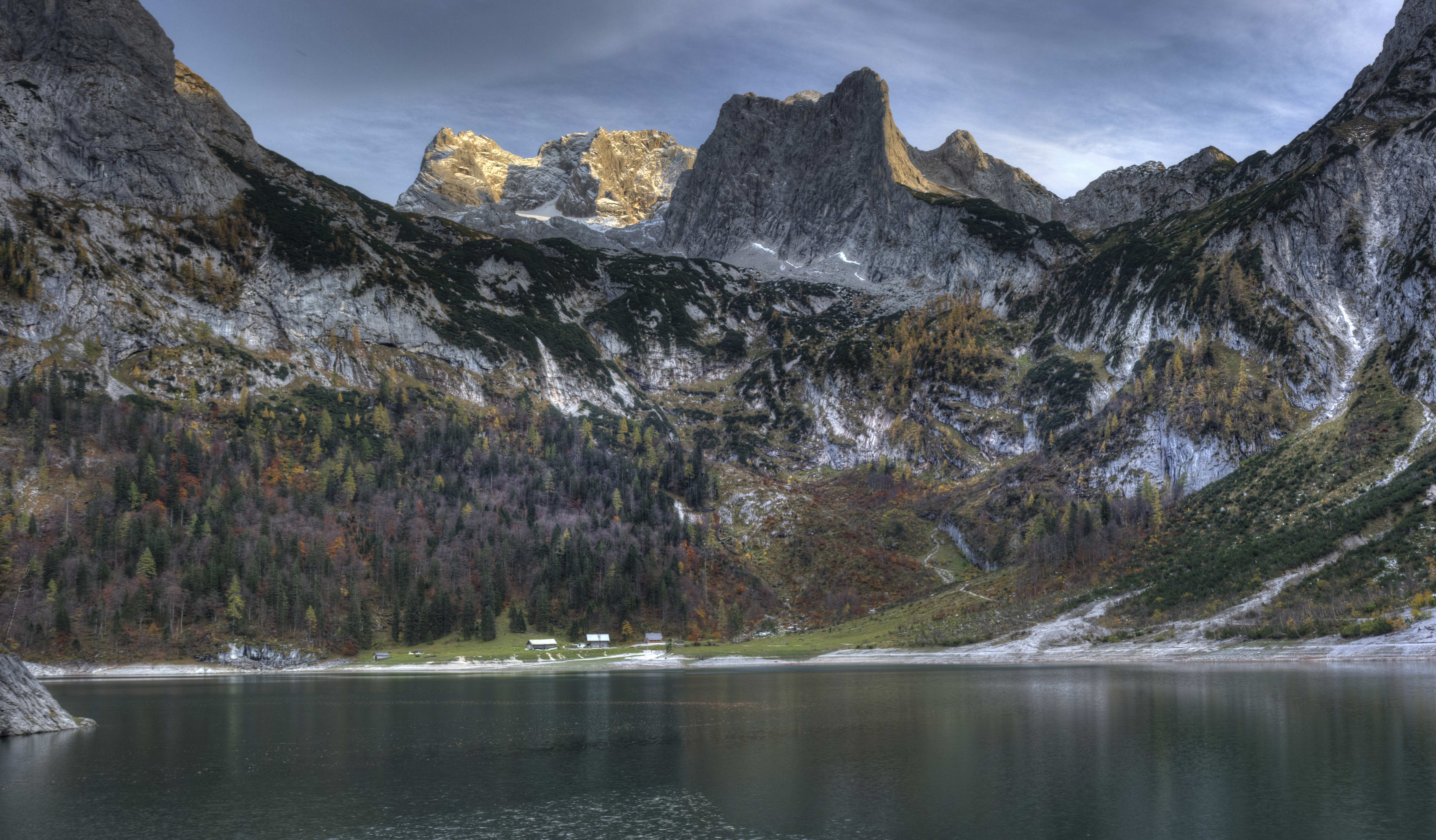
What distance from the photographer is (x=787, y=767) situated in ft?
150

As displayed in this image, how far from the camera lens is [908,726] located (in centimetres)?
5859

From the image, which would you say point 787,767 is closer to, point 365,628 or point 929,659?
point 929,659

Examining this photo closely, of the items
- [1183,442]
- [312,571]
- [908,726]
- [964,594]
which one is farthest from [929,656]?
[312,571]

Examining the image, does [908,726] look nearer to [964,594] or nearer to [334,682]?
[334,682]

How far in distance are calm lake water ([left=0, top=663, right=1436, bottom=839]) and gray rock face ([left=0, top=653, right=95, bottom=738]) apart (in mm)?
1488

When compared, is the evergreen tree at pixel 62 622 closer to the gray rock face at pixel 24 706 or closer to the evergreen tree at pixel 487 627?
the evergreen tree at pixel 487 627

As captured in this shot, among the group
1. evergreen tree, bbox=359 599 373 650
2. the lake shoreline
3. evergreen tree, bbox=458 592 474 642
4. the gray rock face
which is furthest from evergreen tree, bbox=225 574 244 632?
the gray rock face

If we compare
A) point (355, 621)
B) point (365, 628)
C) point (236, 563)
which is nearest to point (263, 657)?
point (355, 621)

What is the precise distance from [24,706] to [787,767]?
2246 inches

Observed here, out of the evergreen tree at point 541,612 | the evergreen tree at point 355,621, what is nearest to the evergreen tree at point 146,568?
the evergreen tree at point 355,621

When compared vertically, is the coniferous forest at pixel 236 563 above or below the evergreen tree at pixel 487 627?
above

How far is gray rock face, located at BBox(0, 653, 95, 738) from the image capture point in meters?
58.2

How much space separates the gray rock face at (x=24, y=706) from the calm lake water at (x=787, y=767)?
149 centimetres

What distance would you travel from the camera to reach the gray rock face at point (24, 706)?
58.2 meters
